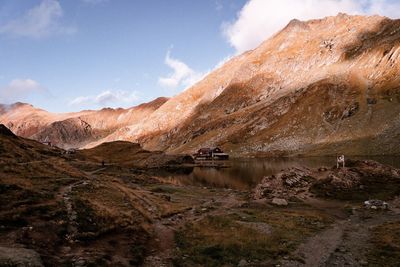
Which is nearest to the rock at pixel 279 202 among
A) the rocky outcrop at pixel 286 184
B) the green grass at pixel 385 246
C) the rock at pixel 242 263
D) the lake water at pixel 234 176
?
the rocky outcrop at pixel 286 184

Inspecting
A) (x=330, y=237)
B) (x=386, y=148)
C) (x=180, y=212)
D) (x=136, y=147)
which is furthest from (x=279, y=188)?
(x=136, y=147)

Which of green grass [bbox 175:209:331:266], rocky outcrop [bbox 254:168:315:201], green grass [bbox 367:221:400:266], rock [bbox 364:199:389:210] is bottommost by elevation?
green grass [bbox 367:221:400:266]

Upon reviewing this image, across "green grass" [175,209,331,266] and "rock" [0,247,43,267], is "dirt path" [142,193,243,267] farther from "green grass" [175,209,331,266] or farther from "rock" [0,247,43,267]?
"rock" [0,247,43,267]

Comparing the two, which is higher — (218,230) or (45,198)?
(45,198)

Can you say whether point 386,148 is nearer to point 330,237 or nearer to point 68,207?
point 330,237

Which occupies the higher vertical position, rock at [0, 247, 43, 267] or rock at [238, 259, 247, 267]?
rock at [0, 247, 43, 267]

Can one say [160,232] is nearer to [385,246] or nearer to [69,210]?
[69,210]

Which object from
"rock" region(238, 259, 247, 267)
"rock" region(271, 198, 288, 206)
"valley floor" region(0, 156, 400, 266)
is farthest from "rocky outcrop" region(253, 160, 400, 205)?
"rock" region(238, 259, 247, 267)

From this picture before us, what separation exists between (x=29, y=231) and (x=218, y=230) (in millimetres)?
16343

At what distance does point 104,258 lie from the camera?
24.2m

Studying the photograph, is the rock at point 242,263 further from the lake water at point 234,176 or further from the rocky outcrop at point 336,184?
the lake water at point 234,176

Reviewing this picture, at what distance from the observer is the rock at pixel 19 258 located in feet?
59.2

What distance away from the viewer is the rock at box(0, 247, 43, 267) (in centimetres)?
1804

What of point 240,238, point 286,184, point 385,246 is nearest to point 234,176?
point 286,184
